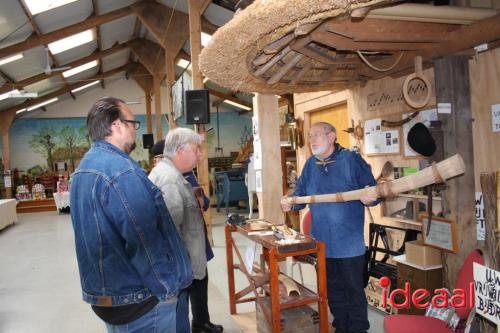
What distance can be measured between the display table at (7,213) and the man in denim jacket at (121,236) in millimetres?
9645

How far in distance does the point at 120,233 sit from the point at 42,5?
7082mm

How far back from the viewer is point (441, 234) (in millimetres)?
2783

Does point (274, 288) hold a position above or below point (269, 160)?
below

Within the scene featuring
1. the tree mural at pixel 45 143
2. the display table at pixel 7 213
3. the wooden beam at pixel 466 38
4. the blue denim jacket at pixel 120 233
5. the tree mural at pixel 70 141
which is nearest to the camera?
the blue denim jacket at pixel 120 233

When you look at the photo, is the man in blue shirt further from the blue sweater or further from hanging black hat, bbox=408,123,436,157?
hanging black hat, bbox=408,123,436,157

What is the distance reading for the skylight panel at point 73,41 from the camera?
989cm

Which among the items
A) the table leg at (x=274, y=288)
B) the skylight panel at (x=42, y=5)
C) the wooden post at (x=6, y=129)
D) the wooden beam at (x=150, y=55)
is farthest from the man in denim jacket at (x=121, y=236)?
the wooden post at (x=6, y=129)

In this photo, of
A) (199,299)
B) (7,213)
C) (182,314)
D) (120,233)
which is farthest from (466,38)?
(7,213)

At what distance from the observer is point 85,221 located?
5.05 ft

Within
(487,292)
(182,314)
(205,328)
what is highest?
(487,292)

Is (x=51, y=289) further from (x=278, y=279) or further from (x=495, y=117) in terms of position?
(x=495, y=117)

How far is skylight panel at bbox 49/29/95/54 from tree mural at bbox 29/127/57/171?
794cm

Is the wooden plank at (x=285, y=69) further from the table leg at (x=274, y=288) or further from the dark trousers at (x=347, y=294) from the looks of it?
the dark trousers at (x=347, y=294)

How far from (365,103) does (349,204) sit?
132 cm
